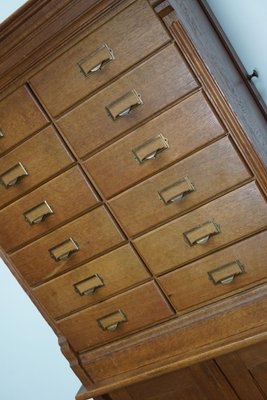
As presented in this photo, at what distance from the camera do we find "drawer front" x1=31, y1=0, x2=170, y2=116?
147 cm

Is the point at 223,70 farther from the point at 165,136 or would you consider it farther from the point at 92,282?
the point at 92,282

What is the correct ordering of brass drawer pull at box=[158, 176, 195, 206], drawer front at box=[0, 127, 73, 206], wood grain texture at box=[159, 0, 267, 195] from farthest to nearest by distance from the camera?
drawer front at box=[0, 127, 73, 206]
brass drawer pull at box=[158, 176, 195, 206]
wood grain texture at box=[159, 0, 267, 195]

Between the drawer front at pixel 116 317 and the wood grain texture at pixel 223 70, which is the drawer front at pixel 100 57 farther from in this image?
the drawer front at pixel 116 317

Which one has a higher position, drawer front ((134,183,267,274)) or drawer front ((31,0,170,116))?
drawer front ((31,0,170,116))

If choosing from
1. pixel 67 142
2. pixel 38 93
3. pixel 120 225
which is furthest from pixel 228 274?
pixel 38 93

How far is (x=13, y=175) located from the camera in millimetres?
1728

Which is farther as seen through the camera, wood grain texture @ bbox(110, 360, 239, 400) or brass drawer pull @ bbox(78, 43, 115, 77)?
wood grain texture @ bbox(110, 360, 239, 400)

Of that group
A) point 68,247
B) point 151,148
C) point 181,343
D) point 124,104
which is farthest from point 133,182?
point 181,343

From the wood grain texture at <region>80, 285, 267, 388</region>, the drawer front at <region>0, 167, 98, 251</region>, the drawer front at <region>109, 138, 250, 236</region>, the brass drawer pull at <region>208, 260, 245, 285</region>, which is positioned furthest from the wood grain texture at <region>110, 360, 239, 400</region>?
the drawer front at <region>0, 167, 98, 251</region>

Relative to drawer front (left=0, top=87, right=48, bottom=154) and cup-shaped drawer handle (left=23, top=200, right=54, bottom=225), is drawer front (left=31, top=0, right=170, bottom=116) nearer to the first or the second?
drawer front (left=0, top=87, right=48, bottom=154)

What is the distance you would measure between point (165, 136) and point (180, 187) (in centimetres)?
18

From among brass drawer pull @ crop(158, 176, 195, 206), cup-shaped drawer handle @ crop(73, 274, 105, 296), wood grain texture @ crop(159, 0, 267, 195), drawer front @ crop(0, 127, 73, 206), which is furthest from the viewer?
cup-shaped drawer handle @ crop(73, 274, 105, 296)

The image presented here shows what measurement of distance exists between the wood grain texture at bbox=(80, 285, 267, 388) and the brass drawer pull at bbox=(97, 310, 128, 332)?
77 mm

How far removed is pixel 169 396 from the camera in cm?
183
